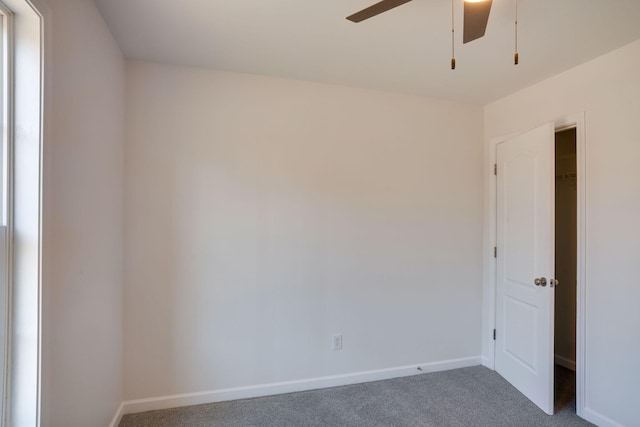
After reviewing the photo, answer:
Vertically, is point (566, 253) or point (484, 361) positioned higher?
point (566, 253)

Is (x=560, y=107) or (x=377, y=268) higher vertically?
(x=560, y=107)

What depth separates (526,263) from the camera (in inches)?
94.0

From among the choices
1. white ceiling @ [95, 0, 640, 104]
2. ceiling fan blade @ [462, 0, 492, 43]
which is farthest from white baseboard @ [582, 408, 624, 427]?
ceiling fan blade @ [462, 0, 492, 43]

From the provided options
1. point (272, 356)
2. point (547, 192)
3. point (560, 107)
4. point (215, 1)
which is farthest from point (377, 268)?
point (215, 1)

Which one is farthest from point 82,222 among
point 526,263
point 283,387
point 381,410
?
point 526,263

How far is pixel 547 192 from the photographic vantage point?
2.19 metres

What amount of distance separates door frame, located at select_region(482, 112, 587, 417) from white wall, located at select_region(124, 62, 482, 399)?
0.31 ft

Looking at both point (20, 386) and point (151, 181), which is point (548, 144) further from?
point (20, 386)

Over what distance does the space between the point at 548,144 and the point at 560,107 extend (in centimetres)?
33

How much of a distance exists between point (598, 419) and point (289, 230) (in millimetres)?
2436

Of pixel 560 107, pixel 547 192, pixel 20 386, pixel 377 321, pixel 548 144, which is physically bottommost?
pixel 377 321

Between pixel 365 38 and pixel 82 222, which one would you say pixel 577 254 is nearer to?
pixel 365 38

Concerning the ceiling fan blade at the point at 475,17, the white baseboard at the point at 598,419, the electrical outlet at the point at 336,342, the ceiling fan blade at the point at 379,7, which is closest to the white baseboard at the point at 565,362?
the white baseboard at the point at 598,419

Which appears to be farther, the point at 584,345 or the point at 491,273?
the point at 491,273
